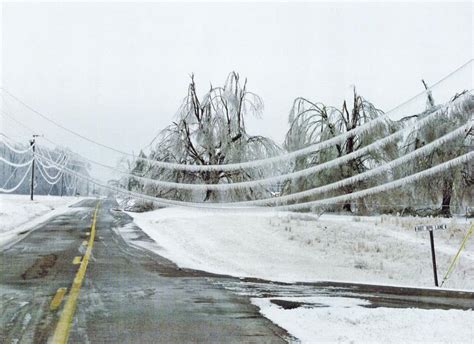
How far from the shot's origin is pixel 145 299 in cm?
757

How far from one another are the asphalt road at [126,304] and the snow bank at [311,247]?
1711mm

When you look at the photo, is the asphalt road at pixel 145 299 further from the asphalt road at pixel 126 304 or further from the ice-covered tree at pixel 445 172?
the ice-covered tree at pixel 445 172

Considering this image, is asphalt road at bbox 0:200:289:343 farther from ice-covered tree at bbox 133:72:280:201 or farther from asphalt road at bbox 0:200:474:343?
ice-covered tree at bbox 133:72:280:201

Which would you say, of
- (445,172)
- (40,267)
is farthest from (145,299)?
(445,172)

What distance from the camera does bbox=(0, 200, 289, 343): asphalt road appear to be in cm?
561

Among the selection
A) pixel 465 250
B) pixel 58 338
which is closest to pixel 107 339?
pixel 58 338

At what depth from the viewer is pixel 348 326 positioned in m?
6.10

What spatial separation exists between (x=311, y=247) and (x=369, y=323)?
39.3 ft

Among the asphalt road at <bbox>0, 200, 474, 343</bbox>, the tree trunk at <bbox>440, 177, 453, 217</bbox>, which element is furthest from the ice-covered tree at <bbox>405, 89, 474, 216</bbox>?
the asphalt road at <bbox>0, 200, 474, 343</bbox>

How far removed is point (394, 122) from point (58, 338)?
25.1 m

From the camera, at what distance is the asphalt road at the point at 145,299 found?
223 inches

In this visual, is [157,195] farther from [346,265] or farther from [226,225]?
[346,265]

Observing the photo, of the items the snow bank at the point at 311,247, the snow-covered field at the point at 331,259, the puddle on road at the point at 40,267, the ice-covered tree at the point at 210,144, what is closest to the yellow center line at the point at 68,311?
the puddle on road at the point at 40,267

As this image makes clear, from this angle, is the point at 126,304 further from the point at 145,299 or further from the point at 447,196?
the point at 447,196
